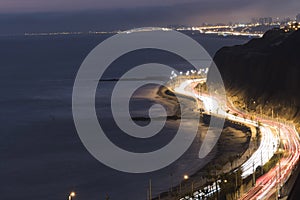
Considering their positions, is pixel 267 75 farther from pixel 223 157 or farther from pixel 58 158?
pixel 58 158

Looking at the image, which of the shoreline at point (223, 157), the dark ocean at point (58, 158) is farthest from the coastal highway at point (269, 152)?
the dark ocean at point (58, 158)

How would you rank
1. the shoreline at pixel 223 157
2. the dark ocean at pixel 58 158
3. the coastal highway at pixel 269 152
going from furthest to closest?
1. the dark ocean at pixel 58 158
2. the shoreline at pixel 223 157
3. the coastal highway at pixel 269 152

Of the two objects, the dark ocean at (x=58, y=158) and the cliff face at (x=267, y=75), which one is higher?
the cliff face at (x=267, y=75)

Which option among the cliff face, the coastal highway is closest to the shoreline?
the coastal highway

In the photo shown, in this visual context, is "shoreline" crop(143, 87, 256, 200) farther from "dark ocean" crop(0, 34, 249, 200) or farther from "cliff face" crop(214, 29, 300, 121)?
"cliff face" crop(214, 29, 300, 121)

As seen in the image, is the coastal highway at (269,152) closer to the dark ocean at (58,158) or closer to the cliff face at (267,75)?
the cliff face at (267,75)

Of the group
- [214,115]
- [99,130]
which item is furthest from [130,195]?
[214,115]
